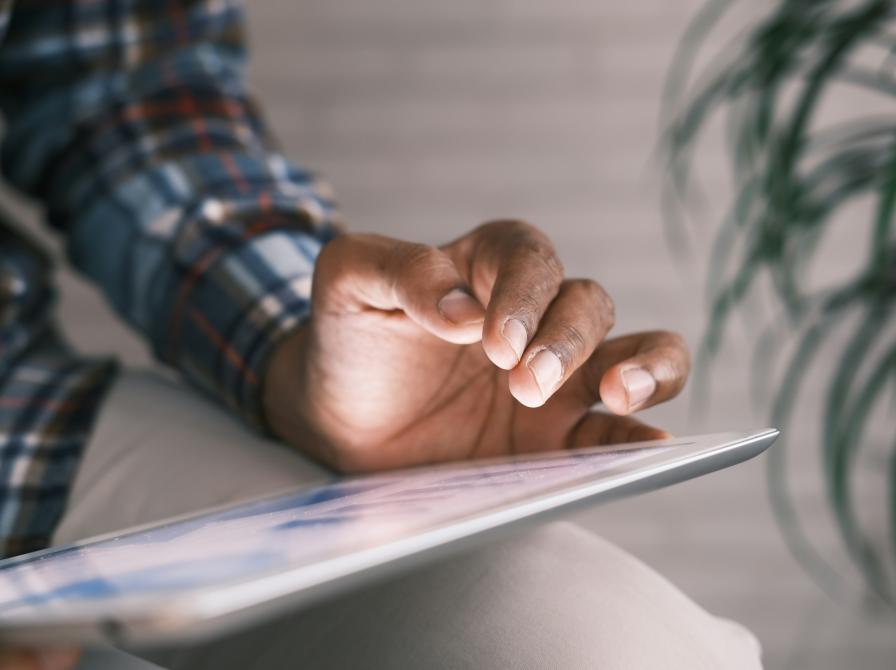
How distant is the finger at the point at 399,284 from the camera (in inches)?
18.8

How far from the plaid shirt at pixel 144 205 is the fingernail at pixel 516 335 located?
28cm

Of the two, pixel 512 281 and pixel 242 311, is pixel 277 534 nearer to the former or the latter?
pixel 512 281

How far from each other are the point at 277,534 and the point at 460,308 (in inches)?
7.2

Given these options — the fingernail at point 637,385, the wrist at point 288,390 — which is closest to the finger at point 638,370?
the fingernail at point 637,385

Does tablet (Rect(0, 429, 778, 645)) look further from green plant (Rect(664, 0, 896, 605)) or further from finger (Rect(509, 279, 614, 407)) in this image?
green plant (Rect(664, 0, 896, 605))

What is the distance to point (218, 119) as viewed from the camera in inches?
32.8

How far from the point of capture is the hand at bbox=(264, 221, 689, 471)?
48 centimetres

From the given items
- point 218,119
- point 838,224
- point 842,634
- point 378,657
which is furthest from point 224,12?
point 842,634

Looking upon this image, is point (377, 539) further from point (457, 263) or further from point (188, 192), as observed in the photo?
point (188, 192)

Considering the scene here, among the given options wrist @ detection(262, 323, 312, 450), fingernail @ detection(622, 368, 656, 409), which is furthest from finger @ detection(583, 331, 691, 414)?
wrist @ detection(262, 323, 312, 450)

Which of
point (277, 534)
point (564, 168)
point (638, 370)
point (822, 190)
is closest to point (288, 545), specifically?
point (277, 534)

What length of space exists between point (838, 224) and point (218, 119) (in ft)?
3.76

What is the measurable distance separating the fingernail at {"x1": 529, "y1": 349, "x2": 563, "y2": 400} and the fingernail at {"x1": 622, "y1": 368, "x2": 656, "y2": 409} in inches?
2.0

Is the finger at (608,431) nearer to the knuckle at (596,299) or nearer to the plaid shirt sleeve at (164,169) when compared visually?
the knuckle at (596,299)
